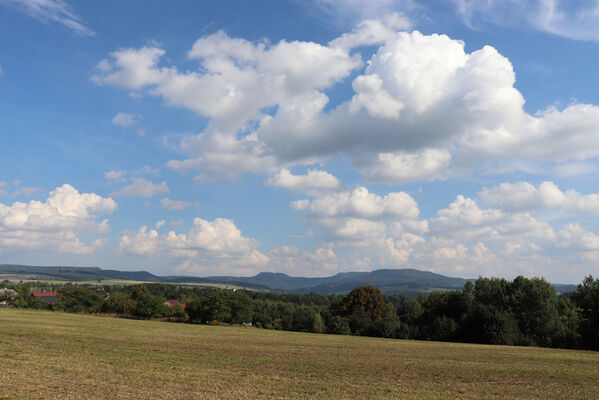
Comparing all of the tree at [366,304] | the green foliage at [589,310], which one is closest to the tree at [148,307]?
the tree at [366,304]

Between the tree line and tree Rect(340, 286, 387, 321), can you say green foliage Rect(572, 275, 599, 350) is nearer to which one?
the tree line

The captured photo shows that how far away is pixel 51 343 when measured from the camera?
35000 millimetres

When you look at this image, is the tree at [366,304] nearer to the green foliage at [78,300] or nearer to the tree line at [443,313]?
the tree line at [443,313]

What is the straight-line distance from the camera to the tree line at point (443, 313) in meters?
68.8

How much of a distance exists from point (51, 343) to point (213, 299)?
70.6 m

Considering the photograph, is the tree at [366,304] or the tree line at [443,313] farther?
the tree at [366,304]

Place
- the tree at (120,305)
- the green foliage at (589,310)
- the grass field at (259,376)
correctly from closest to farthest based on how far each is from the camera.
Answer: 1. the grass field at (259,376)
2. the green foliage at (589,310)
3. the tree at (120,305)

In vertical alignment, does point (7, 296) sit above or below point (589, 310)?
below

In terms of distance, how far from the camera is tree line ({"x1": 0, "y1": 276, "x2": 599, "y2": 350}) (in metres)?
68.8

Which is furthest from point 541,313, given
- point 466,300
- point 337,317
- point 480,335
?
point 337,317

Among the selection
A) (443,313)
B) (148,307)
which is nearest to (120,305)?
(148,307)

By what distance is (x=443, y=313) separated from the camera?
90.6m

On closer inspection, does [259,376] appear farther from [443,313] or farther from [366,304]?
[366,304]

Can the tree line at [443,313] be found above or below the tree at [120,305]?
above
